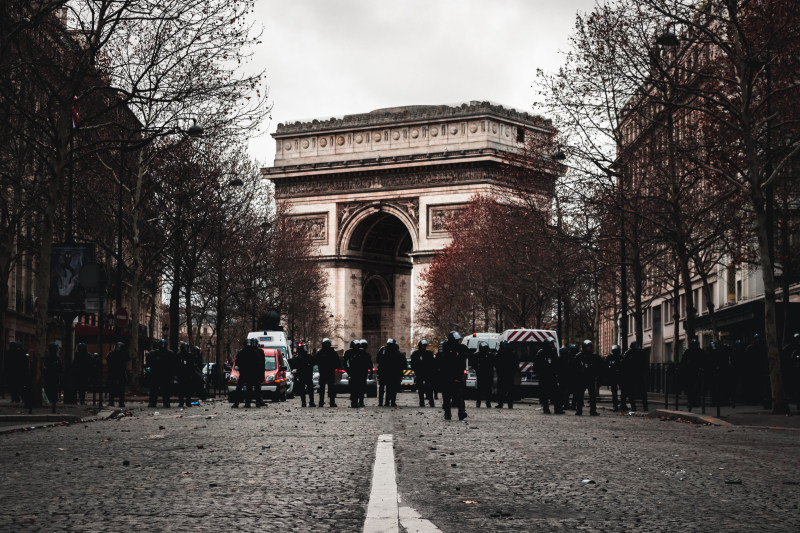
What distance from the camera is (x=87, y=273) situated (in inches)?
1049

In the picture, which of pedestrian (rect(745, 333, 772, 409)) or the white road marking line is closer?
the white road marking line

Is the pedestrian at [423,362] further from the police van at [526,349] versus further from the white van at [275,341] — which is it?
the white van at [275,341]

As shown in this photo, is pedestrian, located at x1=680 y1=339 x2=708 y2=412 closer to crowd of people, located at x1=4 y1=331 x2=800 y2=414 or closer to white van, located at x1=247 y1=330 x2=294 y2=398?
crowd of people, located at x1=4 y1=331 x2=800 y2=414

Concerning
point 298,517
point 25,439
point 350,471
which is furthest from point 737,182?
point 298,517

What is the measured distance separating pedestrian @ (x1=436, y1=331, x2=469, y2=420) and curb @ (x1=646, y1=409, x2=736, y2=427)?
4536mm

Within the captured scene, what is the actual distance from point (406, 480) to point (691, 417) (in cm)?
1628

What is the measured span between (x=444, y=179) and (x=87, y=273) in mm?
64694

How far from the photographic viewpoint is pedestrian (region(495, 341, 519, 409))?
34250 millimetres

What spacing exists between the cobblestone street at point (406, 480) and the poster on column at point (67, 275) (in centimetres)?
837

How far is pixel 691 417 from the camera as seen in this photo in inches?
1021

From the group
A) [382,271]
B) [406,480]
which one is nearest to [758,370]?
Result: [406,480]

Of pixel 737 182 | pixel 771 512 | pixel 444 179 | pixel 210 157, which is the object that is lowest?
pixel 771 512

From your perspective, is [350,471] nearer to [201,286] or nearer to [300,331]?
[201,286]

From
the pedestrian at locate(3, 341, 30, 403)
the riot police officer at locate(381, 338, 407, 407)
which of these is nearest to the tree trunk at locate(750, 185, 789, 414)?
the riot police officer at locate(381, 338, 407, 407)
